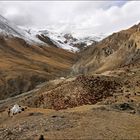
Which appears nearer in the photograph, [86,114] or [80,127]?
[80,127]

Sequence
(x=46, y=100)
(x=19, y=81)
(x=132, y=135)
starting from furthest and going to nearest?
1. (x=19, y=81)
2. (x=46, y=100)
3. (x=132, y=135)

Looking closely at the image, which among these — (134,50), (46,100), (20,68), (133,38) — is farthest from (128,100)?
(20,68)

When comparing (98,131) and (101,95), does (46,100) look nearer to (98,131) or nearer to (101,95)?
(101,95)

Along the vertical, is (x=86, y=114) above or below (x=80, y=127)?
above

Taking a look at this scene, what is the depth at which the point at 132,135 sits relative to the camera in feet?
73.8

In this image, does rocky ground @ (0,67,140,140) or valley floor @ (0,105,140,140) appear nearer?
valley floor @ (0,105,140,140)

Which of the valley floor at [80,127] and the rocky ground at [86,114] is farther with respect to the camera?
the rocky ground at [86,114]

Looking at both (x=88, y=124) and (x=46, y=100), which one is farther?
(x=46, y=100)

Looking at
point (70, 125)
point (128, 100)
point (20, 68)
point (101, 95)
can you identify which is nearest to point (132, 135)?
point (70, 125)

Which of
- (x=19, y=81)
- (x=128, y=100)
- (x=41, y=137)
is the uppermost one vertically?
(x=19, y=81)

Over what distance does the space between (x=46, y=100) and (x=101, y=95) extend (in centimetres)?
687

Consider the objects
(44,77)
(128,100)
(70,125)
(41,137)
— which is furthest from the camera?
(44,77)

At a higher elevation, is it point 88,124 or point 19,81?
point 19,81

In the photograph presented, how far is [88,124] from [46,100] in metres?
20.8
